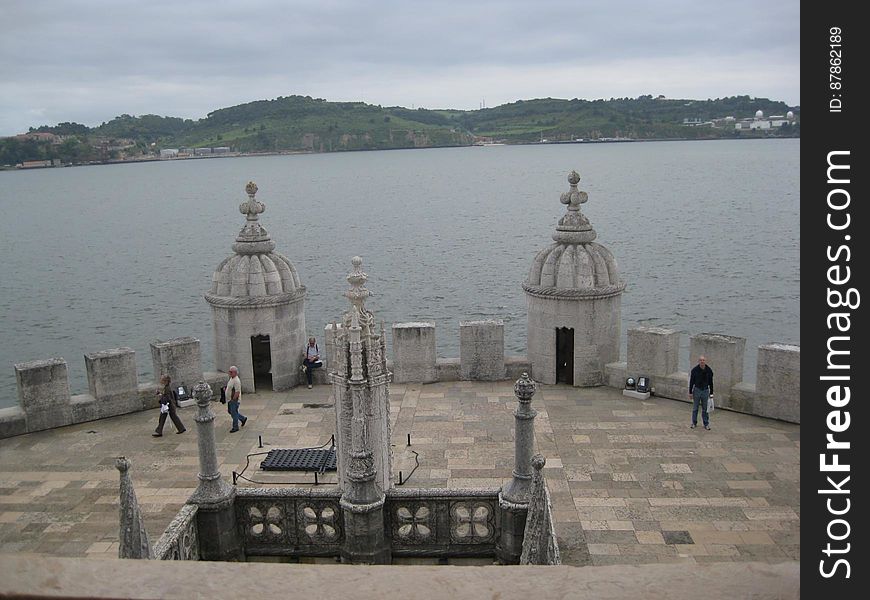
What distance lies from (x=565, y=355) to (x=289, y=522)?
892cm

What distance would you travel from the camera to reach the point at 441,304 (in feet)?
130

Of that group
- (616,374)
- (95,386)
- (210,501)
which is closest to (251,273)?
(95,386)

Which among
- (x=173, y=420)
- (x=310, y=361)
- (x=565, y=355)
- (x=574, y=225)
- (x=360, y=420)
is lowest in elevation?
(x=173, y=420)

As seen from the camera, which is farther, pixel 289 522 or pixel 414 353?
pixel 414 353

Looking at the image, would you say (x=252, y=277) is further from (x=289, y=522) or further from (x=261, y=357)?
(x=289, y=522)

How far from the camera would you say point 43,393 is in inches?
552

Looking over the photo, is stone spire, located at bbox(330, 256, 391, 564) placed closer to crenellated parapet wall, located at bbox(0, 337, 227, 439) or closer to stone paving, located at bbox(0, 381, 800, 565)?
stone paving, located at bbox(0, 381, 800, 565)

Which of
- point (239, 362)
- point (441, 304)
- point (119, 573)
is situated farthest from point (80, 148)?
point (119, 573)

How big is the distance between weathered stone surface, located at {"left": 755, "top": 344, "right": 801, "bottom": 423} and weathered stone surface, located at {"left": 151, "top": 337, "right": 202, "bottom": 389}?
9.77 metres

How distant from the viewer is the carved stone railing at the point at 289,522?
30.7 feet

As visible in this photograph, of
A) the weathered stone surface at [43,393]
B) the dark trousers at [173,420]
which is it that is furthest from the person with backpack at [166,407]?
the weathered stone surface at [43,393]

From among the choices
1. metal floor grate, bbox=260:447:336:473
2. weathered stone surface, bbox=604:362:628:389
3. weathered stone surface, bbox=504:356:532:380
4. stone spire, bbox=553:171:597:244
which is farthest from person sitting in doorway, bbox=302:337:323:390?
weathered stone surface, bbox=604:362:628:389

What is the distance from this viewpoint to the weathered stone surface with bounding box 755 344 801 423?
45.1 feet
